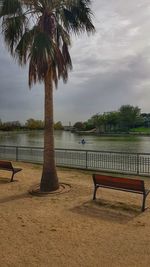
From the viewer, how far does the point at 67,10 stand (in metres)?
9.60

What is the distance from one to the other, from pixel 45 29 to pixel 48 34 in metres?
0.28

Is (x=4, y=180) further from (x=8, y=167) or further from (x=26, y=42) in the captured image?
(x=26, y=42)

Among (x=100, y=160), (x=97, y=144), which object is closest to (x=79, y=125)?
(x=97, y=144)

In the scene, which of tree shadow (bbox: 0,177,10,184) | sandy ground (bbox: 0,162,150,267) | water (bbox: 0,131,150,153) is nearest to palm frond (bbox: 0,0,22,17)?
sandy ground (bbox: 0,162,150,267)

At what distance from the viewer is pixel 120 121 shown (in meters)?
141

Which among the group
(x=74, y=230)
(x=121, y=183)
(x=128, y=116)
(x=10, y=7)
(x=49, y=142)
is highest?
(x=128, y=116)

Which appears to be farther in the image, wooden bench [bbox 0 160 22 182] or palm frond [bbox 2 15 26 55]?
wooden bench [bbox 0 160 22 182]

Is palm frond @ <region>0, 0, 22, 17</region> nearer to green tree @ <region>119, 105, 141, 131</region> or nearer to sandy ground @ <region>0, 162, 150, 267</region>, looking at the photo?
sandy ground @ <region>0, 162, 150, 267</region>

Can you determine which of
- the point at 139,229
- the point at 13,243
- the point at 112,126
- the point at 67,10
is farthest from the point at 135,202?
the point at 112,126

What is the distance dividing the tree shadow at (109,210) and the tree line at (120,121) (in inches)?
5250

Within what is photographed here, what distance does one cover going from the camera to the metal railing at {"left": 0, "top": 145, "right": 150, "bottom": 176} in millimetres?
13266

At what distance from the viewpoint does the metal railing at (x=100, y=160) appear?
13.3 metres

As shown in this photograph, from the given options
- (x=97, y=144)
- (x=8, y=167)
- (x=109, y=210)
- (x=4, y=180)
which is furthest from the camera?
(x=97, y=144)

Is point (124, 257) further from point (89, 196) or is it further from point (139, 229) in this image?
point (89, 196)
